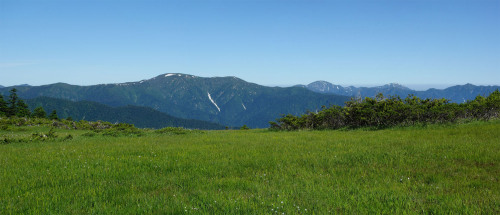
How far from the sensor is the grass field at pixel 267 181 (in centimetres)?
555

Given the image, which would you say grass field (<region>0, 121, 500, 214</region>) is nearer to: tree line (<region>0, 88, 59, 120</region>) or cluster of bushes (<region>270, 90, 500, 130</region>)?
cluster of bushes (<region>270, 90, 500, 130</region>)

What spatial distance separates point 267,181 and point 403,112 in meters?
15.5

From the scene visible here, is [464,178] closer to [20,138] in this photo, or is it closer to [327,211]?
[327,211]

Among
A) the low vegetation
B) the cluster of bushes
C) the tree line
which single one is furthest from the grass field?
the tree line

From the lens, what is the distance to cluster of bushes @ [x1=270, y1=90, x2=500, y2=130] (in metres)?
18.2

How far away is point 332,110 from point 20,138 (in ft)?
69.5

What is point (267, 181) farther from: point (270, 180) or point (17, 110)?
point (17, 110)

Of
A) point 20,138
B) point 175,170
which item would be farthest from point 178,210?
point 20,138

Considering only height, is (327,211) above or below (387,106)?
below

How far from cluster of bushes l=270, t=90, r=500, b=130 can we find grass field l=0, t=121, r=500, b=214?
695cm

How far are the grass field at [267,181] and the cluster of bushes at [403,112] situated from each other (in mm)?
6950

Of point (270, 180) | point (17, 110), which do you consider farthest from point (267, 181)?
point (17, 110)

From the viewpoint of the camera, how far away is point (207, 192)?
646 centimetres

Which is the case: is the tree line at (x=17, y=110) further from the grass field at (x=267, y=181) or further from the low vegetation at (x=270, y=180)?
the grass field at (x=267, y=181)
